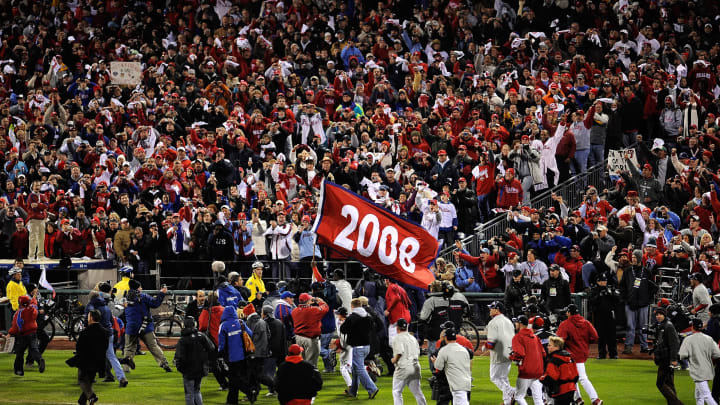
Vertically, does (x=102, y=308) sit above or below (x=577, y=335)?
above

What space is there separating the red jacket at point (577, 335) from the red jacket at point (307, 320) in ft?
13.5

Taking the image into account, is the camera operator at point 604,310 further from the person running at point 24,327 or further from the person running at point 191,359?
the person running at point 24,327

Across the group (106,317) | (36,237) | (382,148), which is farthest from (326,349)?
(36,237)

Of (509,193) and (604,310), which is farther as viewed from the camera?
(509,193)

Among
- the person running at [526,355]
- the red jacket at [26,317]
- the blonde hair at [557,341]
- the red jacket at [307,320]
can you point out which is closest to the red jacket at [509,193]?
the red jacket at [307,320]

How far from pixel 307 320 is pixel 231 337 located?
1.87 meters

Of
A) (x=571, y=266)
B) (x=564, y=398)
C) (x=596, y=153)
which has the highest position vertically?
(x=596, y=153)

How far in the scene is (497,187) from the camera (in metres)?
25.2

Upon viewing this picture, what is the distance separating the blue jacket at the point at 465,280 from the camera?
22.5m

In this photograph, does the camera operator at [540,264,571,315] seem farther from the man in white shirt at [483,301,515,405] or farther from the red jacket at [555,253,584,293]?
the man in white shirt at [483,301,515,405]

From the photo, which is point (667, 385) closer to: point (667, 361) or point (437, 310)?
point (667, 361)

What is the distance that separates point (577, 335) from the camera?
16500 millimetres

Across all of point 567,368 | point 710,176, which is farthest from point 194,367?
point 710,176

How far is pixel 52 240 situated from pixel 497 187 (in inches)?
420
